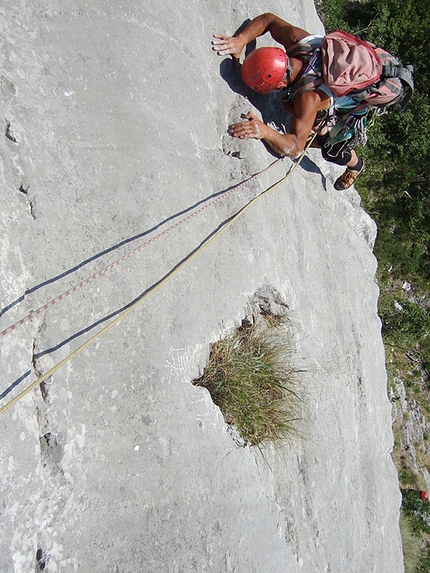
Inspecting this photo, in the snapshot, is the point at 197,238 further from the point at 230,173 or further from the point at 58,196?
the point at 58,196

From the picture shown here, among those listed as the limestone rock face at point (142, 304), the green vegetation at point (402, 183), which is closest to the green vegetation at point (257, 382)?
the limestone rock face at point (142, 304)

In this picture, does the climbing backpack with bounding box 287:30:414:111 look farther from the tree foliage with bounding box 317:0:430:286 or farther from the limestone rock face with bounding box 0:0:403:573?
the tree foliage with bounding box 317:0:430:286

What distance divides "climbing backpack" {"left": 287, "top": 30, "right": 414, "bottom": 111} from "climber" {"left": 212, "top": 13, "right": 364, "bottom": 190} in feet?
0.20

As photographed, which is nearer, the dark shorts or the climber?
the climber

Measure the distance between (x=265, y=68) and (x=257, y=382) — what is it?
219 centimetres

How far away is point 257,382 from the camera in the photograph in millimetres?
3455

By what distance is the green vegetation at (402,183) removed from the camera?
727cm

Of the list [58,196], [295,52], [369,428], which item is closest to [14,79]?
[58,196]

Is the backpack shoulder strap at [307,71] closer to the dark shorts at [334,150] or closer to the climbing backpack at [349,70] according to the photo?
the climbing backpack at [349,70]

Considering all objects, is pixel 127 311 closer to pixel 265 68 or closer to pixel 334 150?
pixel 265 68

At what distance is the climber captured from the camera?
148 inches

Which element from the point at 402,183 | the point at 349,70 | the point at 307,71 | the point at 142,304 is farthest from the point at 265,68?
the point at 402,183

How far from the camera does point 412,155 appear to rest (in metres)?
7.63

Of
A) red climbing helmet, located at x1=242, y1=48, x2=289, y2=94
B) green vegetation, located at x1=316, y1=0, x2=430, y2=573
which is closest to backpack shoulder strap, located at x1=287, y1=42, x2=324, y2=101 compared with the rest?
red climbing helmet, located at x1=242, y1=48, x2=289, y2=94
